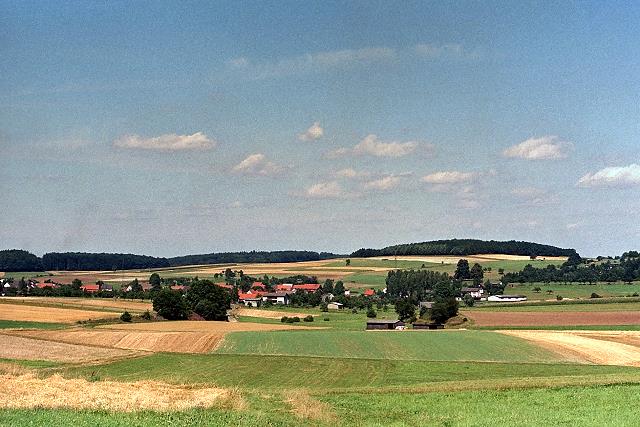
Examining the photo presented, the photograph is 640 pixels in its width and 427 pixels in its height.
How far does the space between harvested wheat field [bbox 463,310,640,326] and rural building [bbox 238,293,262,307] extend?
53.2 meters

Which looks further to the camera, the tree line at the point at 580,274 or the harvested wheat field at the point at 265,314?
the tree line at the point at 580,274

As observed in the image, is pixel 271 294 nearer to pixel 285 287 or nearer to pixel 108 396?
pixel 285 287

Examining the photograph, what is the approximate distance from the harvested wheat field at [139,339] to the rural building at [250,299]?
73.8 metres

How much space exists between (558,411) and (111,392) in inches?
Result: 677

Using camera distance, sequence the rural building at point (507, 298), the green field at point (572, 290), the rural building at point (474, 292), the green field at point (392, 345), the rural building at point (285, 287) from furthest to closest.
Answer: the rural building at point (285, 287) < the rural building at point (474, 292) < the rural building at point (507, 298) < the green field at point (572, 290) < the green field at point (392, 345)

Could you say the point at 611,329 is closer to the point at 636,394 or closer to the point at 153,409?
the point at 636,394

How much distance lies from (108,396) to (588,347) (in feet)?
146

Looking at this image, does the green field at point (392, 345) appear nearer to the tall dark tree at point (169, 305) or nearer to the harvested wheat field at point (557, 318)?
the harvested wheat field at point (557, 318)

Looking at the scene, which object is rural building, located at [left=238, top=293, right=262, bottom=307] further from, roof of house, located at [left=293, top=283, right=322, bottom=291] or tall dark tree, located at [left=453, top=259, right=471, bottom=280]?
tall dark tree, located at [left=453, top=259, right=471, bottom=280]

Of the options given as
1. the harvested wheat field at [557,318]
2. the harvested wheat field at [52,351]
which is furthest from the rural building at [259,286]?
the harvested wheat field at [52,351]

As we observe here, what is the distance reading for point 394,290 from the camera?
149875 mm

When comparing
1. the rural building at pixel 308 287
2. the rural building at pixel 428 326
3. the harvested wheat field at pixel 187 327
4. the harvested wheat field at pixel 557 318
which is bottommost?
the rural building at pixel 428 326

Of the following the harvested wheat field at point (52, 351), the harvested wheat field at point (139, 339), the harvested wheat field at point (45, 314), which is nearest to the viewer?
the harvested wheat field at point (52, 351)

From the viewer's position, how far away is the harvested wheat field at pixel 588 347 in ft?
182
